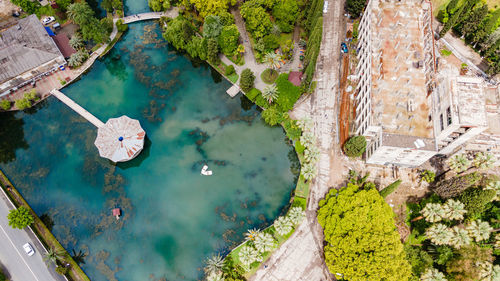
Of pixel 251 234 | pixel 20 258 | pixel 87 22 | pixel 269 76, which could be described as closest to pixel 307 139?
pixel 269 76

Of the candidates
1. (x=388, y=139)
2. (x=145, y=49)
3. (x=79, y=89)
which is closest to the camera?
(x=388, y=139)

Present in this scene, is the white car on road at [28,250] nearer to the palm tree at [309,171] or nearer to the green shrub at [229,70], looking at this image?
the palm tree at [309,171]

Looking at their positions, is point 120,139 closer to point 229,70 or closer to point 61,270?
point 61,270

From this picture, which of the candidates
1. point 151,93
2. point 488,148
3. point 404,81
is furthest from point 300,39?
point 488,148

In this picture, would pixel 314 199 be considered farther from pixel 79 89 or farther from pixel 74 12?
pixel 74 12

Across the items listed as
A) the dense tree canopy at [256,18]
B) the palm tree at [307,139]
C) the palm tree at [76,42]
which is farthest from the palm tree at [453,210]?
the palm tree at [76,42]

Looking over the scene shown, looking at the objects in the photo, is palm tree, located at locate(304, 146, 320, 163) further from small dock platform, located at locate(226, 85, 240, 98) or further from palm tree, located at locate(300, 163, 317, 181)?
small dock platform, located at locate(226, 85, 240, 98)

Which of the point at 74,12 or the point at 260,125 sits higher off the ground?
the point at 74,12
